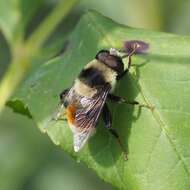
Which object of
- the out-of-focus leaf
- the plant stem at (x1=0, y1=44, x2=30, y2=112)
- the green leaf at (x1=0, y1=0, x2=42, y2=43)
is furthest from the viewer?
the out-of-focus leaf

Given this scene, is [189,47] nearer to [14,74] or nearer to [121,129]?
[121,129]

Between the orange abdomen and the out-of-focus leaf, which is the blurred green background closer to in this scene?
the out-of-focus leaf

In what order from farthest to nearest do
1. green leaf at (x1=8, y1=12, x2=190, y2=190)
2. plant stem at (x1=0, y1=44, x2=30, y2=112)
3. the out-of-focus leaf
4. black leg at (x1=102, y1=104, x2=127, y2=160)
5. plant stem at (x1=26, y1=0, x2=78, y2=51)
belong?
the out-of-focus leaf
plant stem at (x1=26, y1=0, x2=78, y2=51)
plant stem at (x1=0, y1=44, x2=30, y2=112)
black leg at (x1=102, y1=104, x2=127, y2=160)
green leaf at (x1=8, y1=12, x2=190, y2=190)

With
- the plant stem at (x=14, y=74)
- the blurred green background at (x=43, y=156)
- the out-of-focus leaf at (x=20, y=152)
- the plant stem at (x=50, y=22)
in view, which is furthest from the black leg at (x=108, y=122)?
the out-of-focus leaf at (x=20, y=152)

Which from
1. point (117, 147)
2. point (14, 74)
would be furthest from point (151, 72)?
point (14, 74)

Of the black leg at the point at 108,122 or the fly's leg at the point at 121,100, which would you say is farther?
the black leg at the point at 108,122

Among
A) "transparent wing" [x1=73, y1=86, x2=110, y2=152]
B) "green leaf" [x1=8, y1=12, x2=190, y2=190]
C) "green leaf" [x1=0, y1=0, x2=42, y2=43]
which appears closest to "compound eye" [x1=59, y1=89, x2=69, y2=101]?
"green leaf" [x1=8, y1=12, x2=190, y2=190]

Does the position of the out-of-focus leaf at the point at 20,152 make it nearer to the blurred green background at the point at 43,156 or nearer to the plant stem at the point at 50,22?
the blurred green background at the point at 43,156
